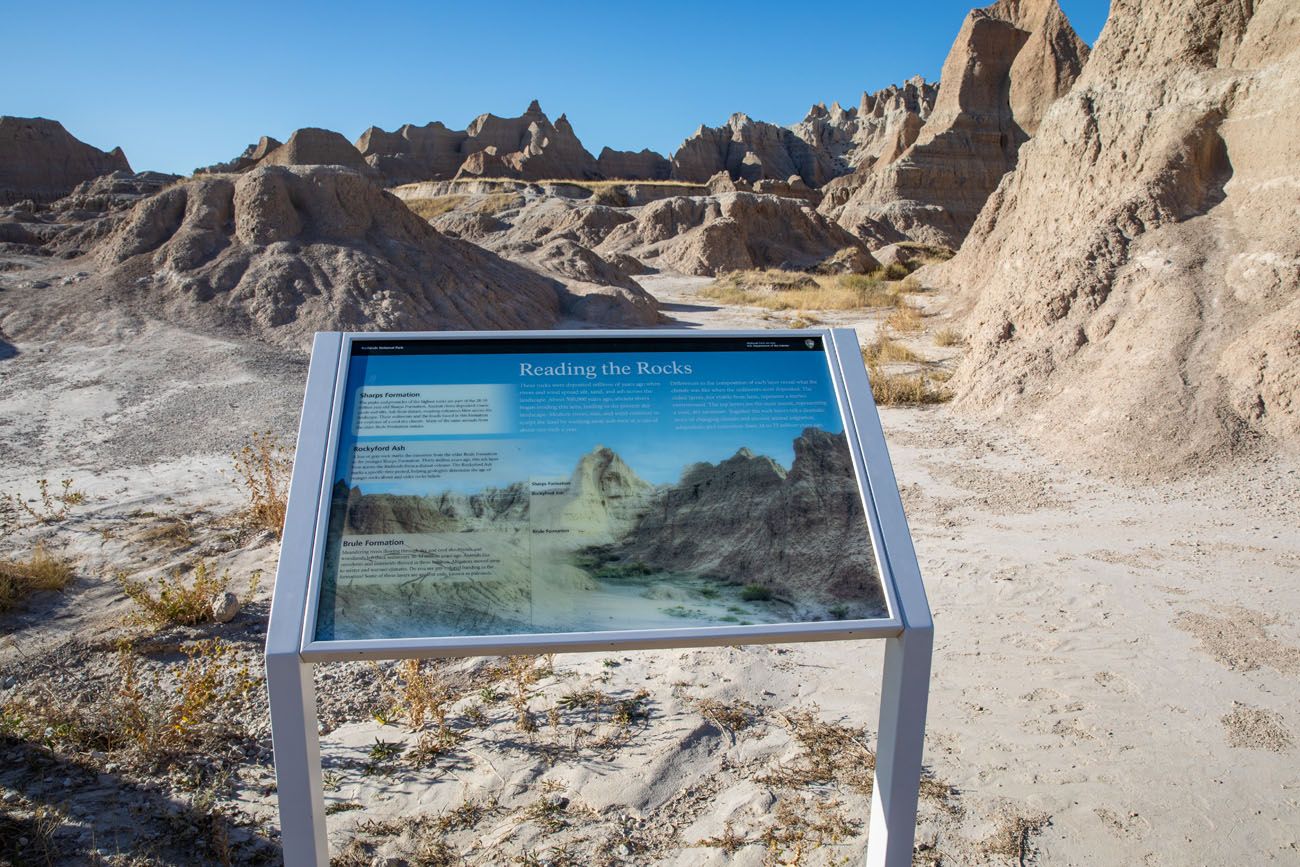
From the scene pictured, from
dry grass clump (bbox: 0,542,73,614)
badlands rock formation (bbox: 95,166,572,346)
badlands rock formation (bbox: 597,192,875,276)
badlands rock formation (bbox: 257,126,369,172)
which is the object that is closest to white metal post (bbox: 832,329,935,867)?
dry grass clump (bbox: 0,542,73,614)

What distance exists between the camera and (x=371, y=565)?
214 centimetres

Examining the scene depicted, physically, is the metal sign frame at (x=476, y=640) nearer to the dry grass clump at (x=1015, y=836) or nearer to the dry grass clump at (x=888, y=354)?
the dry grass clump at (x=1015, y=836)

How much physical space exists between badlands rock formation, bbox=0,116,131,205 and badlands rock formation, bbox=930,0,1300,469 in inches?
1376

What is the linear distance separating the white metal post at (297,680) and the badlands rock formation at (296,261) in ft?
32.0

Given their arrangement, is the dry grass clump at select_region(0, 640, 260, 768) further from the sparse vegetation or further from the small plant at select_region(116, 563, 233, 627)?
the sparse vegetation

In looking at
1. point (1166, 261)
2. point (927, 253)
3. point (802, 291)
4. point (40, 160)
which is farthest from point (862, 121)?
point (1166, 261)

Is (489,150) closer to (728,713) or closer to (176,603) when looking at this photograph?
(176,603)

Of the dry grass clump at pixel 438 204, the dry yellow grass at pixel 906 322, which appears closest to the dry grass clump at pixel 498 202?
the dry grass clump at pixel 438 204

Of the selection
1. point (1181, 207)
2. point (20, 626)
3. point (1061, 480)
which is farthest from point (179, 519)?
point (1181, 207)

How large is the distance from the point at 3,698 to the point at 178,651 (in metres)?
0.68

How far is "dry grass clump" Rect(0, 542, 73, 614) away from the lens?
4.42 metres

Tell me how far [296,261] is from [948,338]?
380 inches

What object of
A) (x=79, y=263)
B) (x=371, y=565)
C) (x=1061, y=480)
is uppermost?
(x=79, y=263)

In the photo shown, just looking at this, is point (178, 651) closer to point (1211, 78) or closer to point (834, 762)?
point (834, 762)
